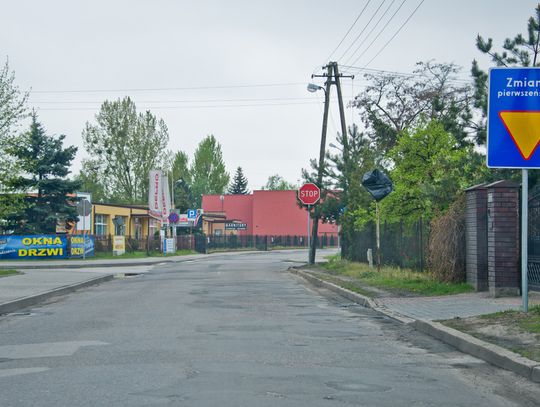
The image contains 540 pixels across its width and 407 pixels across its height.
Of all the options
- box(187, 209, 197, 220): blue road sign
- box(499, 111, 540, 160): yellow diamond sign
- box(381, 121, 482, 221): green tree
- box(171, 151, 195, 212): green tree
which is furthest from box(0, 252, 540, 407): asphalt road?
box(171, 151, 195, 212): green tree

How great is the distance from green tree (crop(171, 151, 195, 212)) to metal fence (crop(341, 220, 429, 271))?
140 ft

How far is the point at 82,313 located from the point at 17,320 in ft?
4.02

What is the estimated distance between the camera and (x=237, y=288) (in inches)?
765

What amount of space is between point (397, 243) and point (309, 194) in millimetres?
8461

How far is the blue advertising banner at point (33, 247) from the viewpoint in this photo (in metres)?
41.5

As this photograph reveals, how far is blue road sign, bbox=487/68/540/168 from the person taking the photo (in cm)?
1026

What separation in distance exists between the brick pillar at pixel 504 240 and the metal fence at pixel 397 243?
5531mm

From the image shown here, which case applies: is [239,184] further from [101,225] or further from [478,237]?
[478,237]

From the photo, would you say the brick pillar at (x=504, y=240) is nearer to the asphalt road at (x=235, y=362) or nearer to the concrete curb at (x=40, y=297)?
the asphalt road at (x=235, y=362)

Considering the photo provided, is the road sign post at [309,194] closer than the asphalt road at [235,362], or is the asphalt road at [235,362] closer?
the asphalt road at [235,362]

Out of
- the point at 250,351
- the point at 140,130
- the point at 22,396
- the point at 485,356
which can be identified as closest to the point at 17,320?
the point at 250,351

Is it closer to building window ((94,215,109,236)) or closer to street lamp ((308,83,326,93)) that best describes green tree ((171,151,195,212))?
building window ((94,215,109,236))

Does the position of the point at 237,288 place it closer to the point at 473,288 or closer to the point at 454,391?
the point at 473,288

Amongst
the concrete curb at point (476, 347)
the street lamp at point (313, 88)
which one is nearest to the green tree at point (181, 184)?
the street lamp at point (313, 88)
